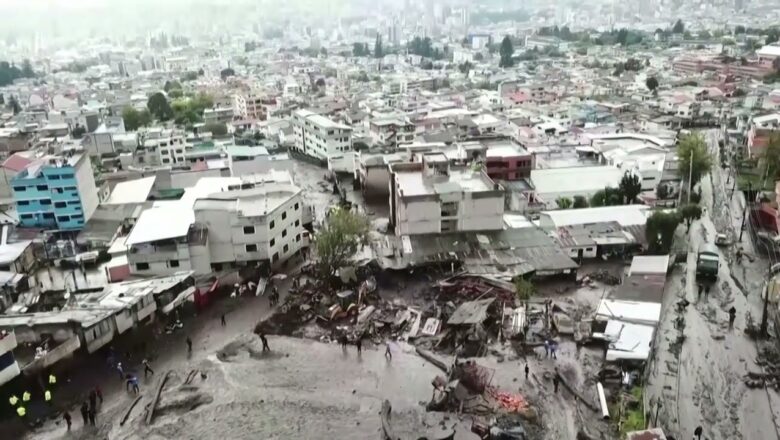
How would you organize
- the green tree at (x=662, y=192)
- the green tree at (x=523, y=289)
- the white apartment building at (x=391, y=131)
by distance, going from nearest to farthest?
the green tree at (x=523, y=289), the green tree at (x=662, y=192), the white apartment building at (x=391, y=131)

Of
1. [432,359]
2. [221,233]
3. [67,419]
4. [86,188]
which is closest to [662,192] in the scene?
[432,359]

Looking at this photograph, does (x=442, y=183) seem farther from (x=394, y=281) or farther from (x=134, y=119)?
(x=134, y=119)

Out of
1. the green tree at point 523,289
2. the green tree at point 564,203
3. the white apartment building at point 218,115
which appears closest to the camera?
the green tree at point 523,289

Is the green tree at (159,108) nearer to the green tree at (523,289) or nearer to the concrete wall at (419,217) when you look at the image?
the concrete wall at (419,217)

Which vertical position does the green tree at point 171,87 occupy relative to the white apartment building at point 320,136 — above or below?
above

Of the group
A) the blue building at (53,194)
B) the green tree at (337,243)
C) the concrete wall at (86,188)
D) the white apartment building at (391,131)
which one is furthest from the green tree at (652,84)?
the blue building at (53,194)
